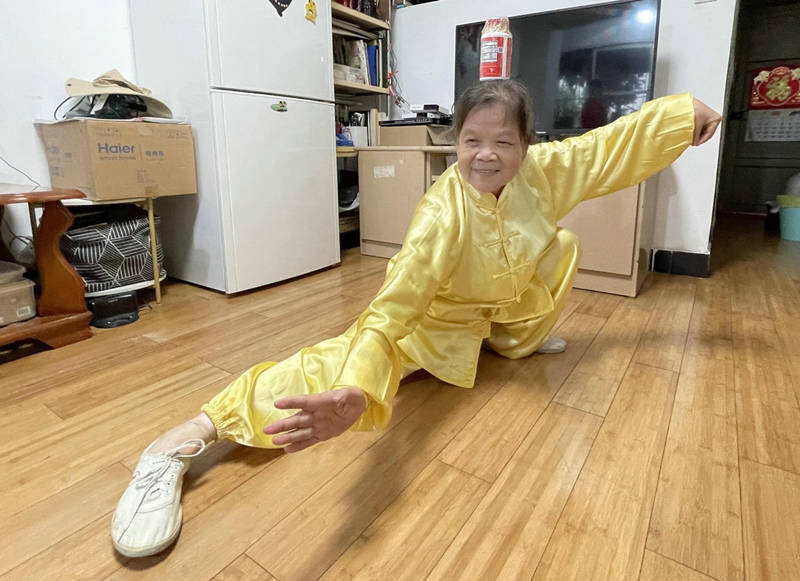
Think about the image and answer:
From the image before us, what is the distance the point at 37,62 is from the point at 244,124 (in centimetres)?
71

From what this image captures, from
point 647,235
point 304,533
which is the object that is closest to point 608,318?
point 647,235

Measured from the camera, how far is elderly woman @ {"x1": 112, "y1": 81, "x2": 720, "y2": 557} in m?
0.69

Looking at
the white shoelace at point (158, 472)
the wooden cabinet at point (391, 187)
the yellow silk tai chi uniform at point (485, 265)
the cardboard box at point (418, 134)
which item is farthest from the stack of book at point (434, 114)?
the white shoelace at point (158, 472)

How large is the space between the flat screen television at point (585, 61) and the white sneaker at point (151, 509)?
1656 millimetres

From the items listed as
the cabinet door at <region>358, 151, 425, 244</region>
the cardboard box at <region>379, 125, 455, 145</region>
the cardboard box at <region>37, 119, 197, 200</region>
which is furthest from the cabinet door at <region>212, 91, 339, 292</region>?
the cardboard box at <region>379, 125, 455, 145</region>

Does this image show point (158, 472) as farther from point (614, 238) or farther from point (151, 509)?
point (614, 238)

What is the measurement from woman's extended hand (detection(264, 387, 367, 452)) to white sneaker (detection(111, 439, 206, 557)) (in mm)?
275

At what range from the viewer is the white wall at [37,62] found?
1.62 meters

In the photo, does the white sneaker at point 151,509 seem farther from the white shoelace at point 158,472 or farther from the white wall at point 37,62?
the white wall at point 37,62

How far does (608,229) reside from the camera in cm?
184

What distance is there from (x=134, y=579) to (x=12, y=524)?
0.85 feet

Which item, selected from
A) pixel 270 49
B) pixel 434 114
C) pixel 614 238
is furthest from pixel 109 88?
pixel 614 238

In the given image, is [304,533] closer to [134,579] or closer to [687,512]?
[134,579]

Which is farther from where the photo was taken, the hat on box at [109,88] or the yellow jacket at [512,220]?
the hat on box at [109,88]
